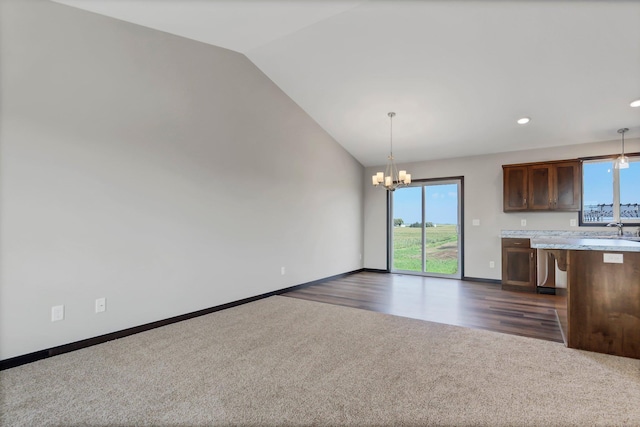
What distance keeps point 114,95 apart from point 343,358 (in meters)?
3.22

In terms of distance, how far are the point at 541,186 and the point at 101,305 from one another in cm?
632

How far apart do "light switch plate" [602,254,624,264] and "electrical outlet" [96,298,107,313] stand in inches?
178

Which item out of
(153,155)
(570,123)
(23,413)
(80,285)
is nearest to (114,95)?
(153,155)

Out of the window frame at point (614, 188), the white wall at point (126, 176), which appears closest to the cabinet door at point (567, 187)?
the window frame at point (614, 188)

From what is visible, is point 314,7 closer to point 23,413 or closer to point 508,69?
point 508,69

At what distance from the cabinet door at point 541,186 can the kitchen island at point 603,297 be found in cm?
264

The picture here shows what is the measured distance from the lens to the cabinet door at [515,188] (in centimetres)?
527

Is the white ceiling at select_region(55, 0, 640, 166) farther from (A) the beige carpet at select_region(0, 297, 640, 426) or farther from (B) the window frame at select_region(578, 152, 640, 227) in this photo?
(A) the beige carpet at select_region(0, 297, 640, 426)

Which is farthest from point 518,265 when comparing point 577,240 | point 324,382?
point 324,382

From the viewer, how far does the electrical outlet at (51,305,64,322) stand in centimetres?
259

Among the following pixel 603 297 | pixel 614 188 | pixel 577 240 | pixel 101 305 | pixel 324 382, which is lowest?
pixel 324 382

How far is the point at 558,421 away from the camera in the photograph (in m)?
1.71

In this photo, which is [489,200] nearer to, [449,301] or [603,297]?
[449,301]

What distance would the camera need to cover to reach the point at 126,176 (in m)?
3.04
